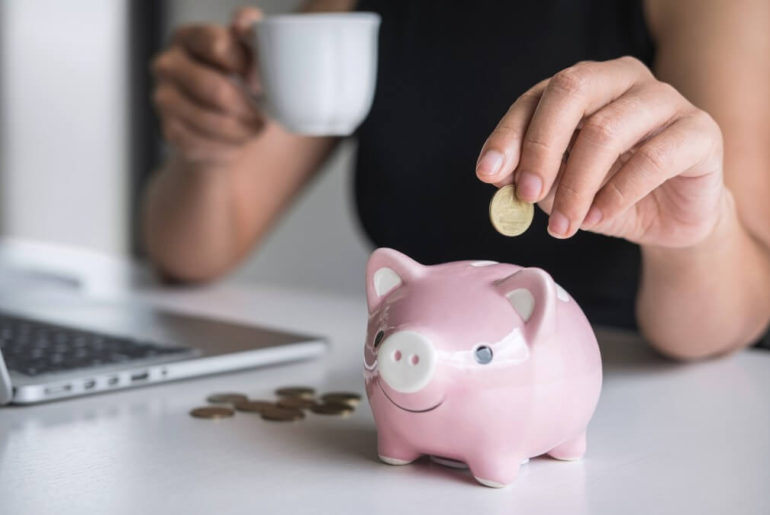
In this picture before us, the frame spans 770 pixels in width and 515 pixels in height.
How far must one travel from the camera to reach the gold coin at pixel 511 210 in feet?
1.76

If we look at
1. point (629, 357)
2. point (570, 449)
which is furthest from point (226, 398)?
point (629, 357)

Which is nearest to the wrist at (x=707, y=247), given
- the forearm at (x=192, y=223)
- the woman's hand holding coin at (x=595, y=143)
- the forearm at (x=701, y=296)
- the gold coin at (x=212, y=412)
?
the forearm at (x=701, y=296)

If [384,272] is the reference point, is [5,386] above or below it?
below

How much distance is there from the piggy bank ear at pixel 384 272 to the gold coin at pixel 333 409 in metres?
0.13

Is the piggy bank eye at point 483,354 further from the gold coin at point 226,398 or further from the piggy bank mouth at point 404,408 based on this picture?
the gold coin at point 226,398

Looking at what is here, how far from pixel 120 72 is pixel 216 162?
1951 mm

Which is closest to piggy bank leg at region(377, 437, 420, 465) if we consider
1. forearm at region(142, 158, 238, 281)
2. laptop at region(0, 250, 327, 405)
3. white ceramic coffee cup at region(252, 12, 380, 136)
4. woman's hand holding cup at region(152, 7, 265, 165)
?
laptop at region(0, 250, 327, 405)

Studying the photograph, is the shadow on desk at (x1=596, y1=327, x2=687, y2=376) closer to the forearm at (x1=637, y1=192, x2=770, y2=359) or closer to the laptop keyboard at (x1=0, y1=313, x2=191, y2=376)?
the forearm at (x1=637, y1=192, x2=770, y2=359)

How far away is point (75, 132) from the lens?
319 cm

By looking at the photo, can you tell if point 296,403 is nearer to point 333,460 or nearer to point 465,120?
point 333,460

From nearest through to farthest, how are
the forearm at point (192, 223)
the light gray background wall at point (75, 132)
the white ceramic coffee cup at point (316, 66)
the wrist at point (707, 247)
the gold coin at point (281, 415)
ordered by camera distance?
the gold coin at point (281, 415), the wrist at point (707, 247), the white ceramic coffee cup at point (316, 66), the forearm at point (192, 223), the light gray background wall at point (75, 132)

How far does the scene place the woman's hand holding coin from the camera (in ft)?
1.72

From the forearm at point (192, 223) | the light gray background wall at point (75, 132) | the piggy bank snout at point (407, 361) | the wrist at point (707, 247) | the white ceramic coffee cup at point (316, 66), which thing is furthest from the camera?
the light gray background wall at point (75, 132)

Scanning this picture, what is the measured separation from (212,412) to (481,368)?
230mm
